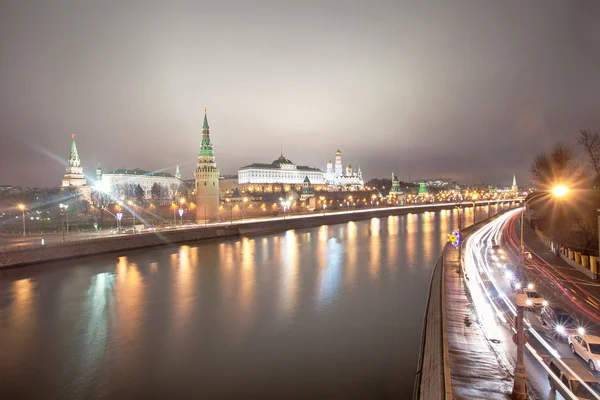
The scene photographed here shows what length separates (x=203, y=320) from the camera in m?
15.0

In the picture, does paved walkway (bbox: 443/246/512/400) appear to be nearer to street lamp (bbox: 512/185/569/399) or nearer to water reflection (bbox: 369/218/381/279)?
street lamp (bbox: 512/185/569/399)

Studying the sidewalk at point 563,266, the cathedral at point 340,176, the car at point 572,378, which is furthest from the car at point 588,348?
the cathedral at point 340,176

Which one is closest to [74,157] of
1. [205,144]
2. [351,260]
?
[205,144]

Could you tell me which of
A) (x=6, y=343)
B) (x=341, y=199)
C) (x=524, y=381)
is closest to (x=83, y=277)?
(x=6, y=343)

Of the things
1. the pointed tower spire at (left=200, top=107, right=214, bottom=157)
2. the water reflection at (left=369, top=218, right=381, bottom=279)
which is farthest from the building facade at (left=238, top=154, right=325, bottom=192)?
the water reflection at (left=369, top=218, right=381, bottom=279)

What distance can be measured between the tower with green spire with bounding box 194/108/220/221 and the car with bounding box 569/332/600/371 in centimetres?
4890

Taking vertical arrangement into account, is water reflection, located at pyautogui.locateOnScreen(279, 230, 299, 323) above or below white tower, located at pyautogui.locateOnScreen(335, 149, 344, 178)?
below

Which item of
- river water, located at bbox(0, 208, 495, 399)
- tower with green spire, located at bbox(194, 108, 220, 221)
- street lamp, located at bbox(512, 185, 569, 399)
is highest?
tower with green spire, located at bbox(194, 108, 220, 221)

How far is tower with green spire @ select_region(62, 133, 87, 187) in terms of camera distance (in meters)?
85.2

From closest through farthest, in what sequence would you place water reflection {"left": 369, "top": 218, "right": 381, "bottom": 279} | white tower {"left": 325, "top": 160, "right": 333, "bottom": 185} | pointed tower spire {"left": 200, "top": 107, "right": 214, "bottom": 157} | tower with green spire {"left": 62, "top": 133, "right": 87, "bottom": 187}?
water reflection {"left": 369, "top": 218, "right": 381, "bottom": 279} < pointed tower spire {"left": 200, "top": 107, "right": 214, "bottom": 157} < tower with green spire {"left": 62, "top": 133, "right": 87, "bottom": 187} < white tower {"left": 325, "top": 160, "right": 333, "bottom": 185}

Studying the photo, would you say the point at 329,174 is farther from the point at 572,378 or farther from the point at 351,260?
the point at 572,378

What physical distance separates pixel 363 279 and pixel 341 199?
7335 centimetres

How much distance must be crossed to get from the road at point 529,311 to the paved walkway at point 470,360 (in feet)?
1.01

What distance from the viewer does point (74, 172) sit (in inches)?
3428
